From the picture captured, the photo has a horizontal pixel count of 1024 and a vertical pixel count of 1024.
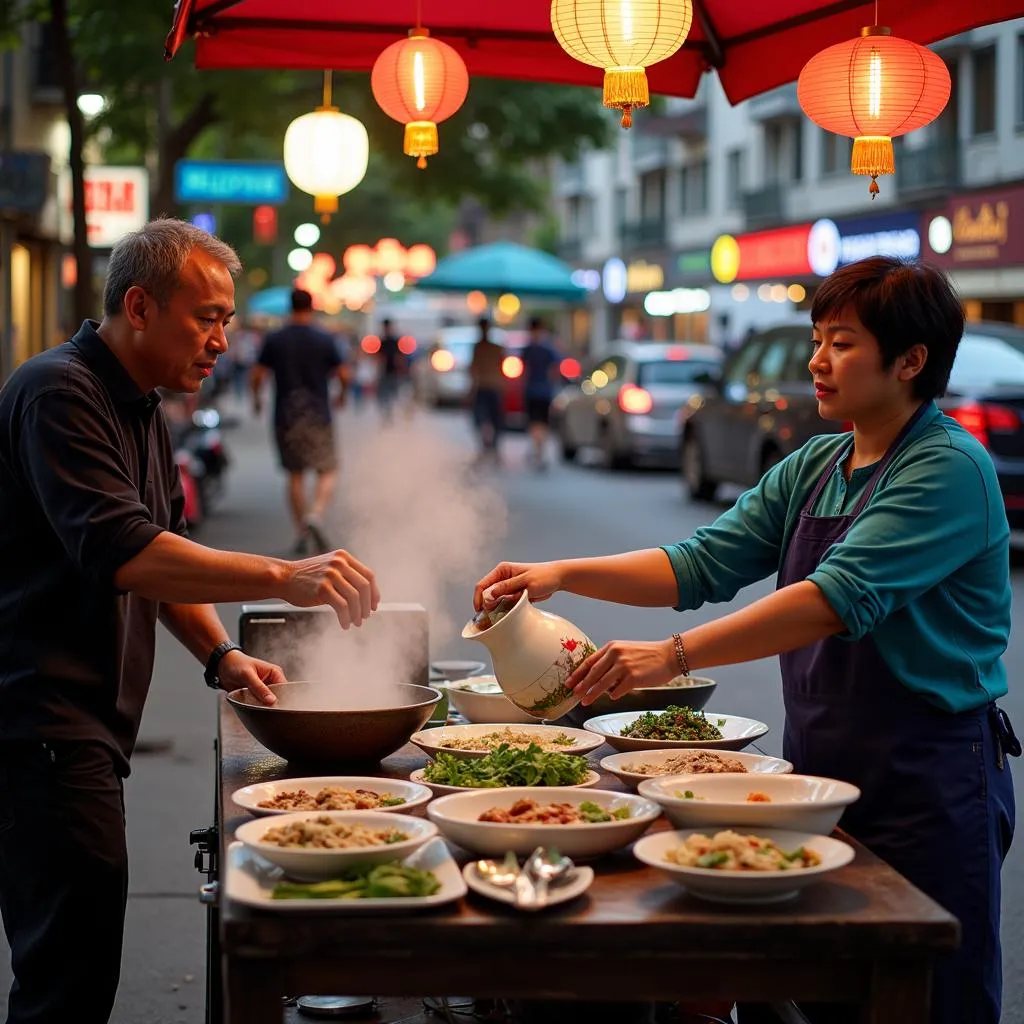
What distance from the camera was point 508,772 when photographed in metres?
3.18

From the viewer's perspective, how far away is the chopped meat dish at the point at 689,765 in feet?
10.7

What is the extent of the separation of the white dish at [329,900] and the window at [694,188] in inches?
1881

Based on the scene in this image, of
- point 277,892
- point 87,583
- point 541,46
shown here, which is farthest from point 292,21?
point 277,892

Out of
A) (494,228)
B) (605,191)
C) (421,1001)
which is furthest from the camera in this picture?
(494,228)

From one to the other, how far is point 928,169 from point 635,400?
13842 mm

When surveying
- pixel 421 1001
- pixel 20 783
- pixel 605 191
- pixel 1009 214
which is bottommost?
pixel 421 1001

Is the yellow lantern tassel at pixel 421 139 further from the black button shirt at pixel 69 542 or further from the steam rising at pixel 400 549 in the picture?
the black button shirt at pixel 69 542

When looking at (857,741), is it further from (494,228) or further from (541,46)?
(494,228)

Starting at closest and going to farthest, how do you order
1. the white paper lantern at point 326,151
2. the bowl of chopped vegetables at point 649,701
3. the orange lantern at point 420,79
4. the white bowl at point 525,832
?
the white bowl at point 525,832
the bowl of chopped vegetables at point 649,701
the orange lantern at point 420,79
the white paper lantern at point 326,151

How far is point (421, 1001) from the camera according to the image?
4102 mm

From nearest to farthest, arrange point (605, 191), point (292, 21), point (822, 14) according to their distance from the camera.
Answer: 1. point (822, 14)
2. point (292, 21)
3. point (605, 191)

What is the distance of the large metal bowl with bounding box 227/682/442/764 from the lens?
10.9ft

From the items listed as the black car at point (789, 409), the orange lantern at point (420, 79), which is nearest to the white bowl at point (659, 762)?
the orange lantern at point (420, 79)

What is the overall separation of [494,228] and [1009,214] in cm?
6589
